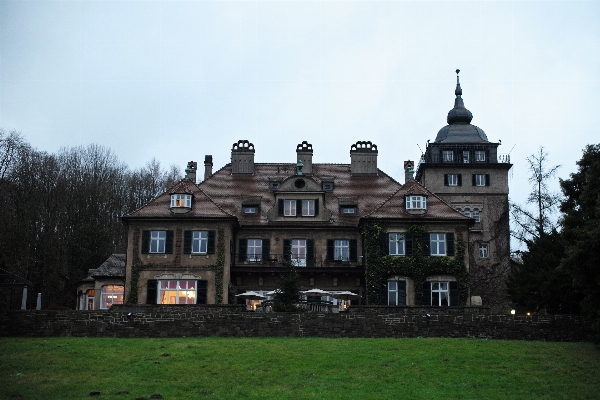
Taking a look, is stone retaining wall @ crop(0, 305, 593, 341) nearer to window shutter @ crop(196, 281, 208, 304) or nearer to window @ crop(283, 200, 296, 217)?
window shutter @ crop(196, 281, 208, 304)

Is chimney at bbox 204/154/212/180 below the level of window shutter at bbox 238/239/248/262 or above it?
above

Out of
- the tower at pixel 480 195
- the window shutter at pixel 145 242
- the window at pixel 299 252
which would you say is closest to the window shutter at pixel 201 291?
the window shutter at pixel 145 242

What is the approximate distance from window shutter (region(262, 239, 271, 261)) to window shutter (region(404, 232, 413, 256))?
29.4 ft

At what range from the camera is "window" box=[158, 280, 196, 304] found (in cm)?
4472

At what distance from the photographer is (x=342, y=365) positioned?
27.7m

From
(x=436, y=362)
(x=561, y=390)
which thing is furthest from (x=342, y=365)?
(x=561, y=390)

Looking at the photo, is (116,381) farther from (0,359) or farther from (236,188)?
(236,188)

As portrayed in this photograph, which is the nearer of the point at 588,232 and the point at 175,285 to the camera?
the point at 588,232

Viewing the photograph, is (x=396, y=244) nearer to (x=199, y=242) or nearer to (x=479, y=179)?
(x=199, y=242)

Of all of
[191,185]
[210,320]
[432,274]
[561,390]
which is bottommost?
[561,390]

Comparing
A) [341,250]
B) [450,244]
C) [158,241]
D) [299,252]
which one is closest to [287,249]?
[299,252]

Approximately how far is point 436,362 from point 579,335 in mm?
10206

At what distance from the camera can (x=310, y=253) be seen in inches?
1902

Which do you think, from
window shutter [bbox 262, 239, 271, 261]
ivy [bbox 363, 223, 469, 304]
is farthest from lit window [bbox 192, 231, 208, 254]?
ivy [bbox 363, 223, 469, 304]
